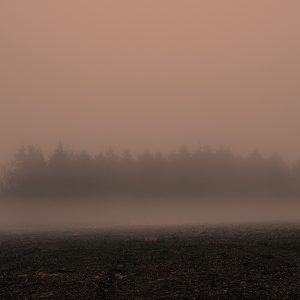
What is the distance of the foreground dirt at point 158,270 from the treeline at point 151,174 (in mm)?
93720

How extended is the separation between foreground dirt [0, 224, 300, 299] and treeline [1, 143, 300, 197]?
93.7 metres

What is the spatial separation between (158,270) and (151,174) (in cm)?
11925

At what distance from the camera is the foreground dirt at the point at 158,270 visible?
2745 centimetres

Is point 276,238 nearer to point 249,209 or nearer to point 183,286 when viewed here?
point 183,286

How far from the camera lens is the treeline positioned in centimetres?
14400

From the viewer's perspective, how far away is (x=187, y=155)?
16025 centimetres

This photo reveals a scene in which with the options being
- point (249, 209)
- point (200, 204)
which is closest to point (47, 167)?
point (200, 204)

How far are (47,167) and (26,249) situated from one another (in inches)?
3767

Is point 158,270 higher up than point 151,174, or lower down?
lower down

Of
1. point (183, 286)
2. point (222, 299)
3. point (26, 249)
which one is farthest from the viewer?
point (26, 249)

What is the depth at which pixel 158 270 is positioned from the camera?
3475 centimetres

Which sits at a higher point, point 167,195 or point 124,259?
point 167,195

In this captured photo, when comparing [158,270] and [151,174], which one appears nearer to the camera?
[158,270]

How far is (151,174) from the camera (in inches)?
6063
